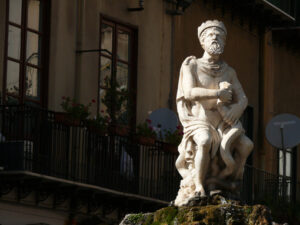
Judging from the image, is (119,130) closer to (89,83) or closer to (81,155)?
(81,155)

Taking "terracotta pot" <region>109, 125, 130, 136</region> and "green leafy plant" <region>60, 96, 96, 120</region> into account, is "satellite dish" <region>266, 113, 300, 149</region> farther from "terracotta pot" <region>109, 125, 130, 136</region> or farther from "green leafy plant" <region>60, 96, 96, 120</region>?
"green leafy plant" <region>60, 96, 96, 120</region>

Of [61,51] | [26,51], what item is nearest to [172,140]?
[61,51]

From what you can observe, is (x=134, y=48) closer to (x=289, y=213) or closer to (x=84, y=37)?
(x=84, y=37)

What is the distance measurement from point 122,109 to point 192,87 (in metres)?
8.29

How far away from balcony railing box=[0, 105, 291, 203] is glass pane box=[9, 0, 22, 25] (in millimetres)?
1640

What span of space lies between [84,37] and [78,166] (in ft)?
10.1

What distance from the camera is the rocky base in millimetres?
15062

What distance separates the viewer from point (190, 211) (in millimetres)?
15422

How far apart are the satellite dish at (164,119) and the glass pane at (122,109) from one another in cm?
51

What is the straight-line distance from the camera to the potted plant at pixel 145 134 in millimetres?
24453

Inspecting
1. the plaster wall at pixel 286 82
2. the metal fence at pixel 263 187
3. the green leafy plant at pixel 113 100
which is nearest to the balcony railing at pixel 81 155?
the green leafy plant at pixel 113 100

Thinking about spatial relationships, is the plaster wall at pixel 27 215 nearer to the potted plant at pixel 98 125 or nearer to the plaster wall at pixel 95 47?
the potted plant at pixel 98 125

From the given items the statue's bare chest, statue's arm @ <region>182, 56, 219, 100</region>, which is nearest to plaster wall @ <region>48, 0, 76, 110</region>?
statue's arm @ <region>182, 56, 219, 100</region>

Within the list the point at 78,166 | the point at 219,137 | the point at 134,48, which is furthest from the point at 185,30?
the point at 219,137
